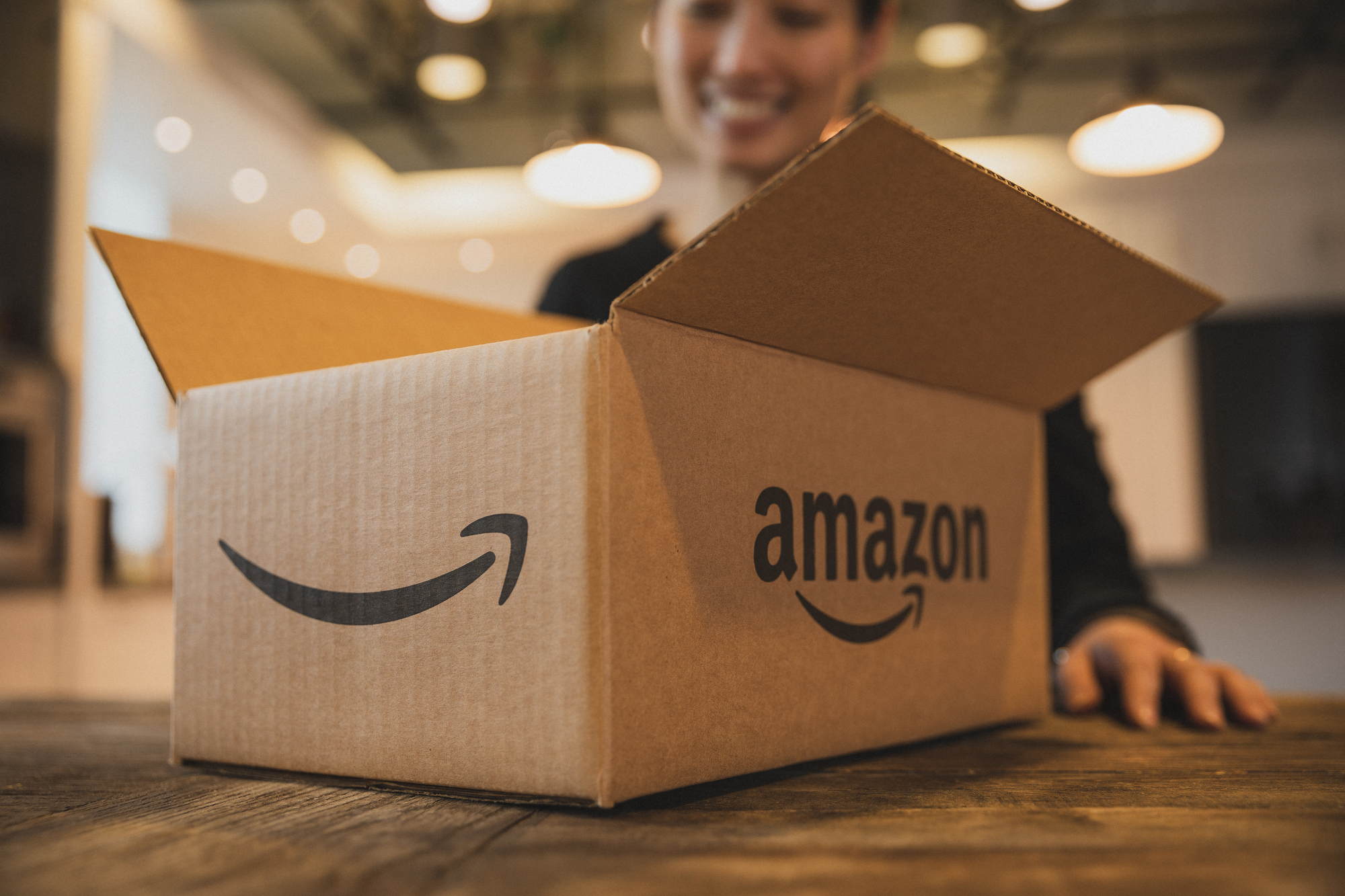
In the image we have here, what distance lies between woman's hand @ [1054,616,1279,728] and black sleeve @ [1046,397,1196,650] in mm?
36

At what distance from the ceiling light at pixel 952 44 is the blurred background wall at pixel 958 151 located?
33mm

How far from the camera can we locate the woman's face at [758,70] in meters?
1.09

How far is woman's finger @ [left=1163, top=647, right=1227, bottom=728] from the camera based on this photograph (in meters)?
0.65

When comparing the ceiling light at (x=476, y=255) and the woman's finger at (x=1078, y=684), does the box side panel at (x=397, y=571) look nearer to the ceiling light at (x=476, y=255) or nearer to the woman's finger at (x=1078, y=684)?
the woman's finger at (x=1078, y=684)

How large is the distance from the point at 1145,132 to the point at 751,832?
2460 mm

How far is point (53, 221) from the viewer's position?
8.07ft

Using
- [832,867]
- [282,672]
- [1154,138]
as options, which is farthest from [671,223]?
[1154,138]

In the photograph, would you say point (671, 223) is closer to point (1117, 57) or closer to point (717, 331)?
point (717, 331)

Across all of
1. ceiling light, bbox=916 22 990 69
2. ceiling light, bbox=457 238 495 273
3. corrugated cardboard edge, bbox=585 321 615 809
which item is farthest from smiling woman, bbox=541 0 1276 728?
ceiling light, bbox=457 238 495 273

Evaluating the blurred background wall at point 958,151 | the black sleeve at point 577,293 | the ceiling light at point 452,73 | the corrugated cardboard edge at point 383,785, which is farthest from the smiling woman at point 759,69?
the ceiling light at point 452,73

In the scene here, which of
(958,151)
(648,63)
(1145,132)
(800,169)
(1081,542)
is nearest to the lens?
(800,169)

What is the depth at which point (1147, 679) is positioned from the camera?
0.69m

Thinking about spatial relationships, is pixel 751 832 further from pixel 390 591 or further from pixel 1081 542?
pixel 1081 542

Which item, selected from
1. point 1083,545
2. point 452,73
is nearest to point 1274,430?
point 452,73
